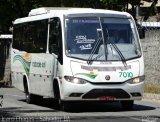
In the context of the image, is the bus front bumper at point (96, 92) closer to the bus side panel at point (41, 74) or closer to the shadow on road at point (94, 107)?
the shadow on road at point (94, 107)

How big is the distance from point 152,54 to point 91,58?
11396 mm

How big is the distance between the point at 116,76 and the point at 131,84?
20.4 inches

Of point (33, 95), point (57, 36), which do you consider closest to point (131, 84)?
point (57, 36)

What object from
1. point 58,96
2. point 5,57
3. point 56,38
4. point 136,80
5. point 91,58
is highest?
point 56,38

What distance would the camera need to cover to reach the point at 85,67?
1588 centimetres

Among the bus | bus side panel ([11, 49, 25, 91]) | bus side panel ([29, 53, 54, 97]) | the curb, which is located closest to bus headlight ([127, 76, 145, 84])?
bus side panel ([29, 53, 54, 97])

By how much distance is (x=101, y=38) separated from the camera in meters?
16.5

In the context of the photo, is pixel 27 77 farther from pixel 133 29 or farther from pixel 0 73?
pixel 0 73

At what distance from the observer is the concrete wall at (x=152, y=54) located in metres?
26.6

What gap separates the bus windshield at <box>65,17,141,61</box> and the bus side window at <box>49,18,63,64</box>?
10.7 inches

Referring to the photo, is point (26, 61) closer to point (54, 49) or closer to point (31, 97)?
point (31, 97)

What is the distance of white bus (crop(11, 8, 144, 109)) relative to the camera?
1583 cm

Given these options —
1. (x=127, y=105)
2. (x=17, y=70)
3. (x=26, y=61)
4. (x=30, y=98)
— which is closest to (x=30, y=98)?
(x=30, y=98)

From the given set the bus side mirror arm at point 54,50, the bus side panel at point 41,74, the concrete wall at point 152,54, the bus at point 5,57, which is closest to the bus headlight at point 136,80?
the bus side mirror arm at point 54,50
